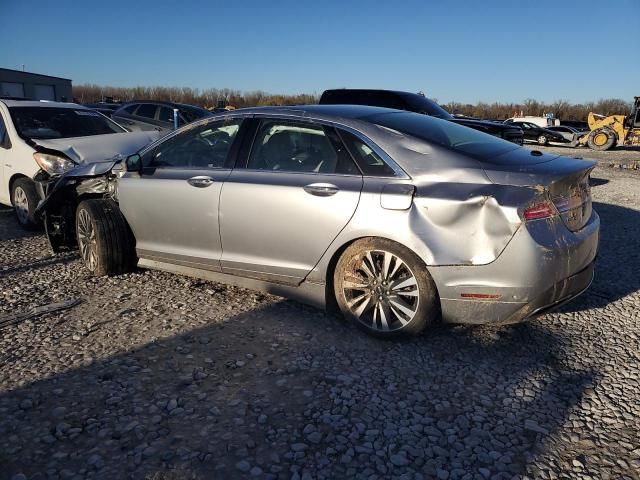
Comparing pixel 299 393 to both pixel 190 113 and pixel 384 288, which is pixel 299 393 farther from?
pixel 190 113

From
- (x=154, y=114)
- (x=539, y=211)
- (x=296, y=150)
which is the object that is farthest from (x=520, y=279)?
(x=154, y=114)

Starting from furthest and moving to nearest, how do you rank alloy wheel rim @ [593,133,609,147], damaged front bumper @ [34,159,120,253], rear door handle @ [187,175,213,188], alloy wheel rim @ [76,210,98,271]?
alloy wheel rim @ [593,133,609,147], damaged front bumper @ [34,159,120,253], alloy wheel rim @ [76,210,98,271], rear door handle @ [187,175,213,188]

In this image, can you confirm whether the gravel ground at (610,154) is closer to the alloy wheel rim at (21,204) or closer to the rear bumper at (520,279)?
the rear bumper at (520,279)

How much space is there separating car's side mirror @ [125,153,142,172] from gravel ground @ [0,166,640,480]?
1.09m

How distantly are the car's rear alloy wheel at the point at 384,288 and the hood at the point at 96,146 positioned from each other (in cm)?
378

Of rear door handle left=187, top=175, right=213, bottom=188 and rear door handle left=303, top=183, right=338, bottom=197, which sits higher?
rear door handle left=303, top=183, right=338, bottom=197

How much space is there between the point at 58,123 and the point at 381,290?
587cm

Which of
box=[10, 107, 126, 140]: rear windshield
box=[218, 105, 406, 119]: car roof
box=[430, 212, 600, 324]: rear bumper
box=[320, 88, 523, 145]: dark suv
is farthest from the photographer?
box=[320, 88, 523, 145]: dark suv

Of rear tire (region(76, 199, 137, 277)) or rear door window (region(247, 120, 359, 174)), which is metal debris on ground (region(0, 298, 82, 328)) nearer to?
rear tire (region(76, 199, 137, 277))

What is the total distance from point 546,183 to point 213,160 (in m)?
2.48

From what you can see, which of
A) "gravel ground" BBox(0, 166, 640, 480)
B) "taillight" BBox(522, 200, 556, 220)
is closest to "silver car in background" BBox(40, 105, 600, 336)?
"taillight" BBox(522, 200, 556, 220)

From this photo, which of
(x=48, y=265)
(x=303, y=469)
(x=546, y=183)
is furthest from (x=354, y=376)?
(x=48, y=265)

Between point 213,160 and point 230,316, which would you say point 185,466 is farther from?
point 213,160

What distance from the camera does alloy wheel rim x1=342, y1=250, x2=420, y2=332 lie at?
331 cm
